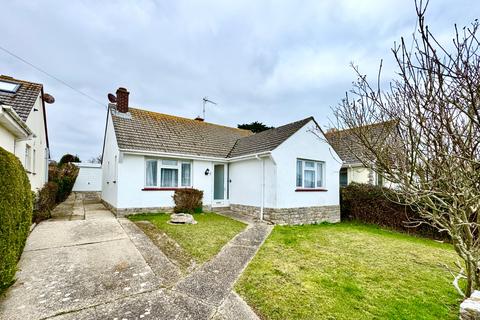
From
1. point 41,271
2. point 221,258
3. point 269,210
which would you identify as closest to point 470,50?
point 221,258

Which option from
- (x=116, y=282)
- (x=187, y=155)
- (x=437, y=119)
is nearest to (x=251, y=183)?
(x=187, y=155)

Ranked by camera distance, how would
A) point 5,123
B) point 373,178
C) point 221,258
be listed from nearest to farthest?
point 221,258, point 5,123, point 373,178

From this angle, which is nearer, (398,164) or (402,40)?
(402,40)

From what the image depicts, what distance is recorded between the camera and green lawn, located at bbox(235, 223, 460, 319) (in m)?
3.90

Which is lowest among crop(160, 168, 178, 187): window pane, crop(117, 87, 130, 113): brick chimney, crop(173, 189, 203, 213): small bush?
crop(173, 189, 203, 213): small bush

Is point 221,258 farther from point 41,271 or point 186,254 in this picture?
point 41,271

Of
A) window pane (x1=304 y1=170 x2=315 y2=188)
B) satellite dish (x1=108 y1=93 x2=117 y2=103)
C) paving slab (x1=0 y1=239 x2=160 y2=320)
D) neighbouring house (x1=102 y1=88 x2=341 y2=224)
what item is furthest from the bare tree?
satellite dish (x1=108 y1=93 x2=117 y2=103)

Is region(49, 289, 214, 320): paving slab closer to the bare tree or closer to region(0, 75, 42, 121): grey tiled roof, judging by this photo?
the bare tree

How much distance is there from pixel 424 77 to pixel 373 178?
47.9 ft

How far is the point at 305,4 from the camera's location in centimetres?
862

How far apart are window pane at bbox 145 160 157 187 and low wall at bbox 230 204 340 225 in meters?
5.00

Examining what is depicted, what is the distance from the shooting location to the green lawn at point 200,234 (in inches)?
260

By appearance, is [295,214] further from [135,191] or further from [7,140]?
[7,140]

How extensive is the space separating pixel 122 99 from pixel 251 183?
9.46 meters
